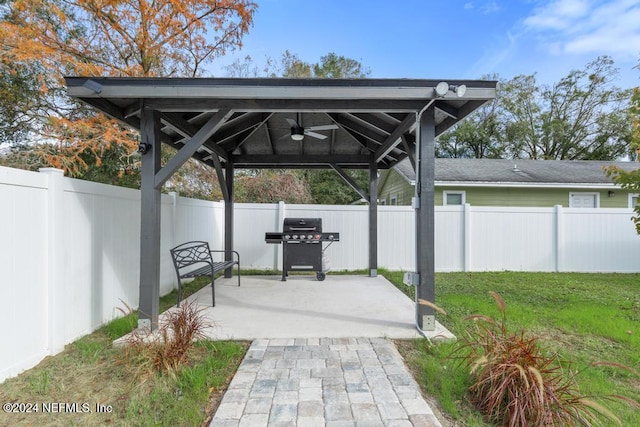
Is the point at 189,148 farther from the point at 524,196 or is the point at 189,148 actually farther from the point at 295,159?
the point at 524,196

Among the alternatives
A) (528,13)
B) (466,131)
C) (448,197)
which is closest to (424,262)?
(448,197)

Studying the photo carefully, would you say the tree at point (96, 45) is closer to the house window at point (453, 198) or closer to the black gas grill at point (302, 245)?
the black gas grill at point (302, 245)

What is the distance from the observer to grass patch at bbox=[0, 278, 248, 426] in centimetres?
196

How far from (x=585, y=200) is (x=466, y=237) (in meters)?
5.11

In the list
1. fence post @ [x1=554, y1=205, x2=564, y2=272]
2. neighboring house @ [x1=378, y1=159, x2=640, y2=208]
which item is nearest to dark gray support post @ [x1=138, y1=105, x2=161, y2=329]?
neighboring house @ [x1=378, y1=159, x2=640, y2=208]

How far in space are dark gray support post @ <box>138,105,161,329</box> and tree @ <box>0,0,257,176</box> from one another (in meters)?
4.97

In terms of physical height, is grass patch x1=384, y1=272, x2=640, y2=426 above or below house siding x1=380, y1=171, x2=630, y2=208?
below

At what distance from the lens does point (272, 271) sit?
7.38 metres

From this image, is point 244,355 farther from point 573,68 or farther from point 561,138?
point 573,68

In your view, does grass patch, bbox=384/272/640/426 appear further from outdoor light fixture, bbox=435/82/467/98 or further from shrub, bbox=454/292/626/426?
outdoor light fixture, bbox=435/82/467/98

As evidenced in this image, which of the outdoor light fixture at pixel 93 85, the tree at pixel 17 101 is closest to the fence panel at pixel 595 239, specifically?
the outdoor light fixture at pixel 93 85

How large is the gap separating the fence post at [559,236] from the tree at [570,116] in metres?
14.1

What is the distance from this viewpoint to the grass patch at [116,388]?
77.1 inches

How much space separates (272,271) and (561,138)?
1981 cm
